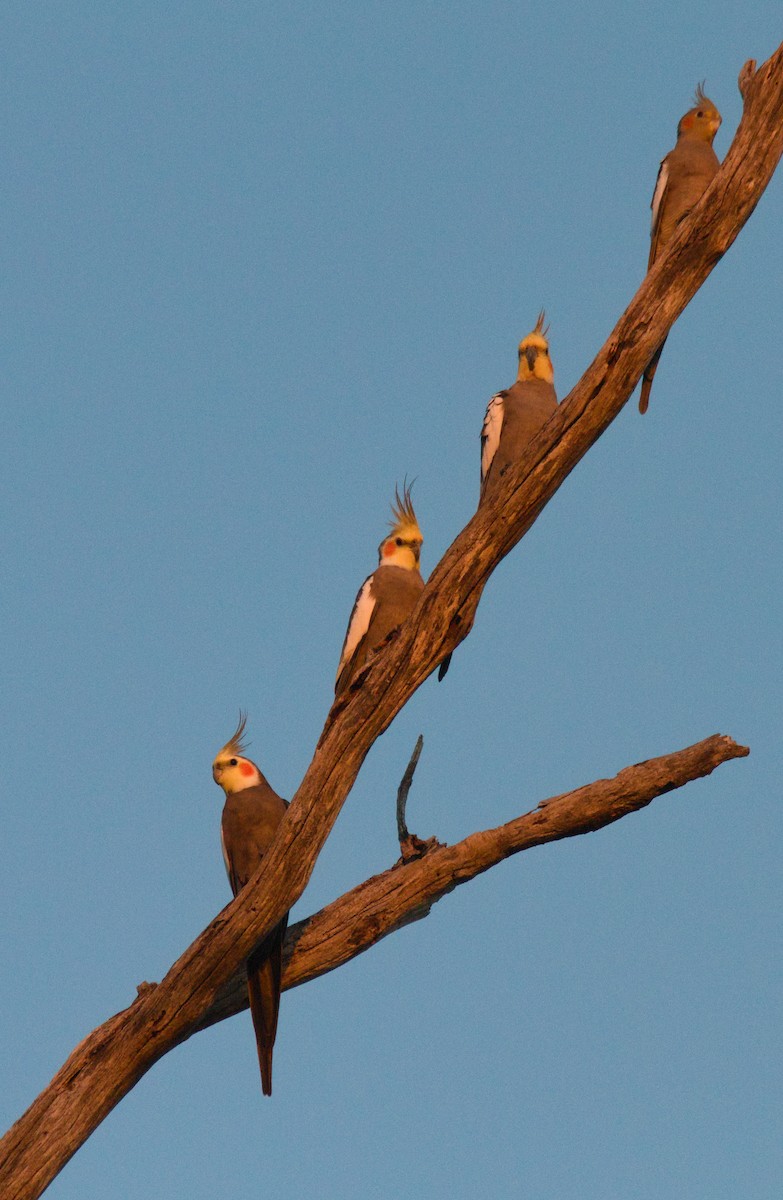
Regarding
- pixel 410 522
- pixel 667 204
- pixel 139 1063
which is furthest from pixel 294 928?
pixel 667 204

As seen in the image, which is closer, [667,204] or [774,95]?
[774,95]

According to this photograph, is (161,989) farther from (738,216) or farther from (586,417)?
(738,216)

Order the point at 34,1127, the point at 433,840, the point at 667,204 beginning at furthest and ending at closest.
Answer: the point at 667,204 → the point at 433,840 → the point at 34,1127

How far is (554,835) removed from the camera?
610 cm

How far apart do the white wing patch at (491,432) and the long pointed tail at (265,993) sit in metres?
2.94

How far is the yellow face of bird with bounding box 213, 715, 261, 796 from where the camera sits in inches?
293

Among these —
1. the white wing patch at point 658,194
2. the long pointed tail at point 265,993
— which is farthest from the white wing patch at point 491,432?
the long pointed tail at point 265,993

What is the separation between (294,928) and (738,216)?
13.8ft

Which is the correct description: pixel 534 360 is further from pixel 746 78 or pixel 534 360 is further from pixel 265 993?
pixel 265 993

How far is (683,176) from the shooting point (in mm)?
7629

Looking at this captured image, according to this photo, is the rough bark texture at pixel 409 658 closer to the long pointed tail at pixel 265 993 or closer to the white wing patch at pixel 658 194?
the long pointed tail at pixel 265 993

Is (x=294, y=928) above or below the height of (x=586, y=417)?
below

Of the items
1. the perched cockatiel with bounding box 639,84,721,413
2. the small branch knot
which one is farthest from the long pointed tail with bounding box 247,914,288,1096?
the small branch knot

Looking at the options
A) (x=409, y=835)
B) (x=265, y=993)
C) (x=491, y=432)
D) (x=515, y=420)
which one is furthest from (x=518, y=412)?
(x=265, y=993)
